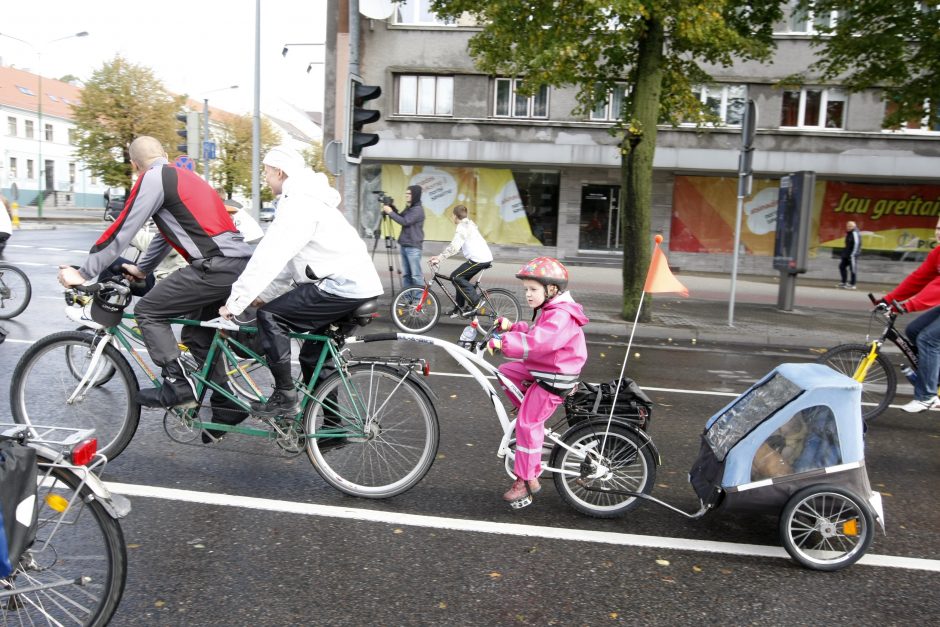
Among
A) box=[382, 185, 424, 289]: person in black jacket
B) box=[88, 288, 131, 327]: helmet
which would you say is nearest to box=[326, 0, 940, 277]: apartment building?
box=[382, 185, 424, 289]: person in black jacket

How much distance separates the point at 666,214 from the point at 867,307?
26.6ft

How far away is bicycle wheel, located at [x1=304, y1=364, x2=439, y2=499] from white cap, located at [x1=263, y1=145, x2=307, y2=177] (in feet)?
3.80

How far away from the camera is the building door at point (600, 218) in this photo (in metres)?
24.1

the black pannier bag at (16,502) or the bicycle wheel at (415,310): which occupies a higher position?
the black pannier bag at (16,502)

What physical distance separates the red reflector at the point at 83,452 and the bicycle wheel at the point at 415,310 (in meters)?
8.51

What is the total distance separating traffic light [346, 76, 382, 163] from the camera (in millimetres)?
11109

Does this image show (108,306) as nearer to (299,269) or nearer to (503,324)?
(299,269)

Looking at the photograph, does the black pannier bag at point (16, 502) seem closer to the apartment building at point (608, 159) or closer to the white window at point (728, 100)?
the apartment building at point (608, 159)

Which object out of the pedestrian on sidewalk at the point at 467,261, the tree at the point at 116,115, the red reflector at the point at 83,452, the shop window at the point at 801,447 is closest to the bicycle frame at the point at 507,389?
the shop window at the point at 801,447

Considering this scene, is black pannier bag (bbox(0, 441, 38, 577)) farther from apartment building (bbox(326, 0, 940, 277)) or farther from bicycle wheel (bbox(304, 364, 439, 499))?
apartment building (bbox(326, 0, 940, 277))

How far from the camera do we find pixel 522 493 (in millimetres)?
4223

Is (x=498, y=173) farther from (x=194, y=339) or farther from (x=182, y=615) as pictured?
(x=182, y=615)

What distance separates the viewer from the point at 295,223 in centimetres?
414

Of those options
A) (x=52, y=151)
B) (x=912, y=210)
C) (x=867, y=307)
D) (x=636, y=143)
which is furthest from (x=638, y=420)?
(x=52, y=151)
